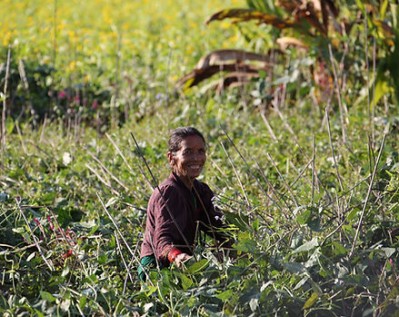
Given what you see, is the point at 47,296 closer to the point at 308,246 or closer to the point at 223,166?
the point at 308,246

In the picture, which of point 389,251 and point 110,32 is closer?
point 389,251

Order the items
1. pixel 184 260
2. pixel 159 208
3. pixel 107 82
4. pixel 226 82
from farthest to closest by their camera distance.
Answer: pixel 107 82 → pixel 226 82 → pixel 159 208 → pixel 184 260

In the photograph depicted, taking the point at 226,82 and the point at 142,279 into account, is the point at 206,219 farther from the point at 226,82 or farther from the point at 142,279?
the point at 226,82

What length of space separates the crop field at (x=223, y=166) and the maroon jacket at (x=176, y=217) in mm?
101

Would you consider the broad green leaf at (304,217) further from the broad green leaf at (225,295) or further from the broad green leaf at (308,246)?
the broad green leaf at (225,295)

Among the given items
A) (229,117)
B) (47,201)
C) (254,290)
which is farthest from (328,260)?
(229,117)

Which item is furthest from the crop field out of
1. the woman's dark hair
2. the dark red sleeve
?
the woman's dark hair

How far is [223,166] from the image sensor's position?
6199 millimetres

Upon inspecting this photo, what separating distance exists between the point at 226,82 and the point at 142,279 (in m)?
4.40

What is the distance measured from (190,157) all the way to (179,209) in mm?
233

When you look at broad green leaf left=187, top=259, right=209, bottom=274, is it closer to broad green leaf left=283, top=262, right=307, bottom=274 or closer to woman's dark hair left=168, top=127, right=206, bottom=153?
broad green leaf left=283, top=262, right=307, bottom=274

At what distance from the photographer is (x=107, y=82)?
29.6ft

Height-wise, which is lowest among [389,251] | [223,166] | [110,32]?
[110,32]

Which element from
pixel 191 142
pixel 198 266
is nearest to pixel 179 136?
pixel 191 142
